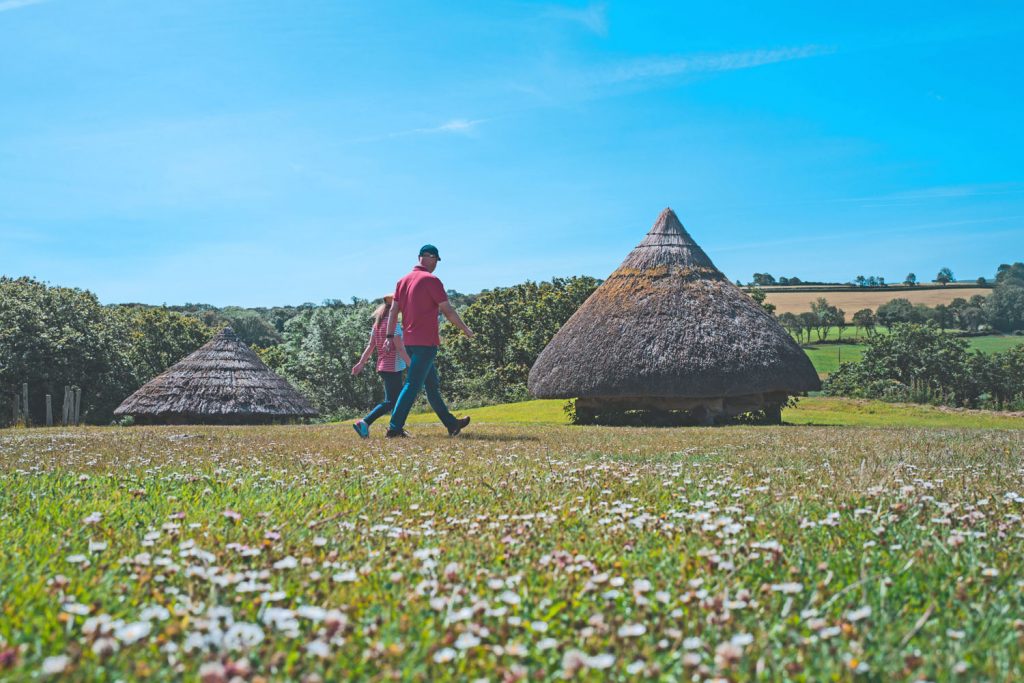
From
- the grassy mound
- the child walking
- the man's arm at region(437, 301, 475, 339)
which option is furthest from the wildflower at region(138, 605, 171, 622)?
the grassy mound

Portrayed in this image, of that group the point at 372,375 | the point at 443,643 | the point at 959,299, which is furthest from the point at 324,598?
the point at 959,299

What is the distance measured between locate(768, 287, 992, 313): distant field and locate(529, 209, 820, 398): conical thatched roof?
60.1 metres

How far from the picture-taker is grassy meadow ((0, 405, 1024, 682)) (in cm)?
219

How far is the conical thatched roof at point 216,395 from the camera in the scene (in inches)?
1242

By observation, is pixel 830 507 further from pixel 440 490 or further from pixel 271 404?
pixel 271 404

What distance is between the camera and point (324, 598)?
278 centimetres

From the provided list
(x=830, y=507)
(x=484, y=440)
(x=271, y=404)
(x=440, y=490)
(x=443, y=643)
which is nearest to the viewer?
(x=443, y=643)

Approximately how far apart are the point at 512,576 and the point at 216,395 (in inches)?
1231

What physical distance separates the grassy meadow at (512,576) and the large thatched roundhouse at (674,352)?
44.0 ft

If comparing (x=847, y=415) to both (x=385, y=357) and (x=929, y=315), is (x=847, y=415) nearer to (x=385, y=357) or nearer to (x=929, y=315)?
(x=385, y=357)

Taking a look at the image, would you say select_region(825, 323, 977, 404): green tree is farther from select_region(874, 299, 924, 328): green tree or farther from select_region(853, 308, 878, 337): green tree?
select_region(853, 308, 878, 337): green tree

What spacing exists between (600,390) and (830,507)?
15710 mm

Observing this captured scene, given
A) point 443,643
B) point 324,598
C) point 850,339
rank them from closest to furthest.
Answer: point 443,643 < point 324,598 < point 850,339

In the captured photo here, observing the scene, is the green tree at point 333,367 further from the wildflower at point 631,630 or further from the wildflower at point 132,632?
the wildflower at point 631,630
